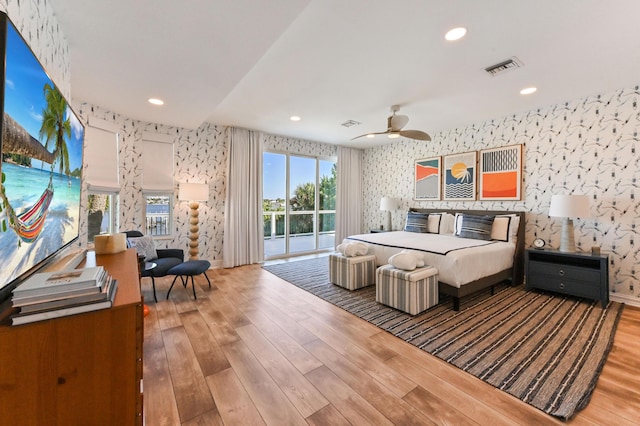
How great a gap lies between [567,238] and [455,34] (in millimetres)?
2923

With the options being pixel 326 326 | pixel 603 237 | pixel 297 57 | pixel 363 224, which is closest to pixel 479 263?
pixel 603 237

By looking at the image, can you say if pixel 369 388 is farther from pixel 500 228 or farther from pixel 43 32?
pixel 500 228

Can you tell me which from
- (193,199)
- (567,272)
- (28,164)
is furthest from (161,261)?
(567,272)

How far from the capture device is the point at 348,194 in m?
6.52

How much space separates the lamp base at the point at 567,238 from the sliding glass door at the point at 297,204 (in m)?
4.20

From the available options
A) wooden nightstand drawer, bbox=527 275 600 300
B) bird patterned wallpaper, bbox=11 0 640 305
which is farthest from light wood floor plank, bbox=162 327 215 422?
wooden nightstand drawer, bbox=527 275 600 300

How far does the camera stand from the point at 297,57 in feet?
8.16

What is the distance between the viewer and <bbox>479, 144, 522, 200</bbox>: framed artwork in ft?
13.3

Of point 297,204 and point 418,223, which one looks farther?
point 297,204

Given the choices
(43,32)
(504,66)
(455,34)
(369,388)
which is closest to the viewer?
(43,32)

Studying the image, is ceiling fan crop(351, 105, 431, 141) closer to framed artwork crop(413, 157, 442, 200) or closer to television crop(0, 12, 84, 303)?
framed artwork crop(413, 157, 442, 200)

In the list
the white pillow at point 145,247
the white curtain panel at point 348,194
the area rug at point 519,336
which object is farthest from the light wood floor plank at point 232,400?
the white curtain panel at point 348,194

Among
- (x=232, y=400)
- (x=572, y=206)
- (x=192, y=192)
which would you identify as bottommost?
(x=232, y=400)

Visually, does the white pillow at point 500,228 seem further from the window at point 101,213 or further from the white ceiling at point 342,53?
the window at point 101,213
